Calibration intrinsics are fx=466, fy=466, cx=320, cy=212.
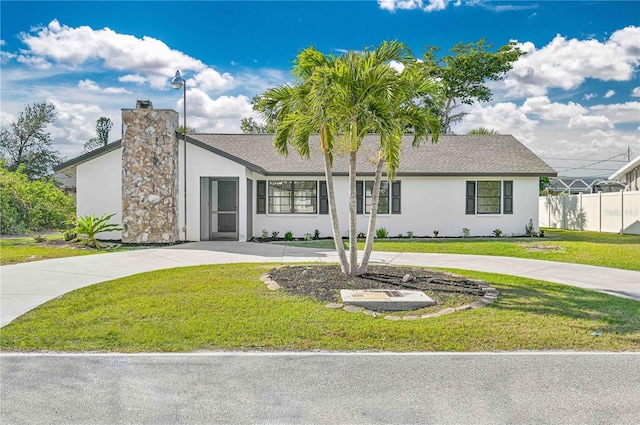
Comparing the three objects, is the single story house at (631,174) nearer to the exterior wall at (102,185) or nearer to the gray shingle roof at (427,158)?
the gray shingle roof at (427,158)

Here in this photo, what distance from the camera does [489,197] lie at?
19141 mm

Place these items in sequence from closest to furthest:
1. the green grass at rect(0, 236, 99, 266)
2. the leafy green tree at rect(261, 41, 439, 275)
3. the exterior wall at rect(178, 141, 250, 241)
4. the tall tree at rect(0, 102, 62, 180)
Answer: the leafy green tree at rect(261, 41, 439, 275) → the green grass at rect(0, 236, 99, 266) → the exterior wall at rect(178, 141, 250, 241) → the tall tree at rect(0, 102, 62, 180)

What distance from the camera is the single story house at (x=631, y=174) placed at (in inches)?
957

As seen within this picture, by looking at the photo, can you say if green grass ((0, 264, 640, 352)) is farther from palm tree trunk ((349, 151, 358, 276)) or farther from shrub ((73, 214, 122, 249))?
shrub ((73, 214, 122, 249))

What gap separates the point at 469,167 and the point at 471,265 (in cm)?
896

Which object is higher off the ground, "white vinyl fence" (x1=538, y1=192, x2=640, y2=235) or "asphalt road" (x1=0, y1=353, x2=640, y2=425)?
"white vinyl fence" (x1=538, y1=192, x2=640, y2=235)

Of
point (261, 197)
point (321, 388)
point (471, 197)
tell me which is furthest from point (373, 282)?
point (471, 197)

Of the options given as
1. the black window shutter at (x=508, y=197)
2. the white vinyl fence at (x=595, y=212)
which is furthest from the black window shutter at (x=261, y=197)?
the white vinyl fence at (x=595, y=212)

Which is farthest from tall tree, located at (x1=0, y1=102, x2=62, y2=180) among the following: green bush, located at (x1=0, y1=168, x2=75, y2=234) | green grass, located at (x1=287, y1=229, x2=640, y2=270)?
green grass, located at (x1=287, y1=229, x2=640, y2=270)

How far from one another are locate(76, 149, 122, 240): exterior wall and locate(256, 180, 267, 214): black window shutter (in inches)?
201

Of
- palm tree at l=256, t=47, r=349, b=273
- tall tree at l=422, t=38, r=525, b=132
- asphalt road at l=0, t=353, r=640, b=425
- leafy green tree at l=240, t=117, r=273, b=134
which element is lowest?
asphalt road at l=0, t=353, r=640, b=425

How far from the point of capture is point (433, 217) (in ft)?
62.2

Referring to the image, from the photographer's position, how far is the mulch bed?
750 cm

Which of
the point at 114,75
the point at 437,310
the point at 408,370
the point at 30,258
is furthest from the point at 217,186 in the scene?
the point at 408,370
